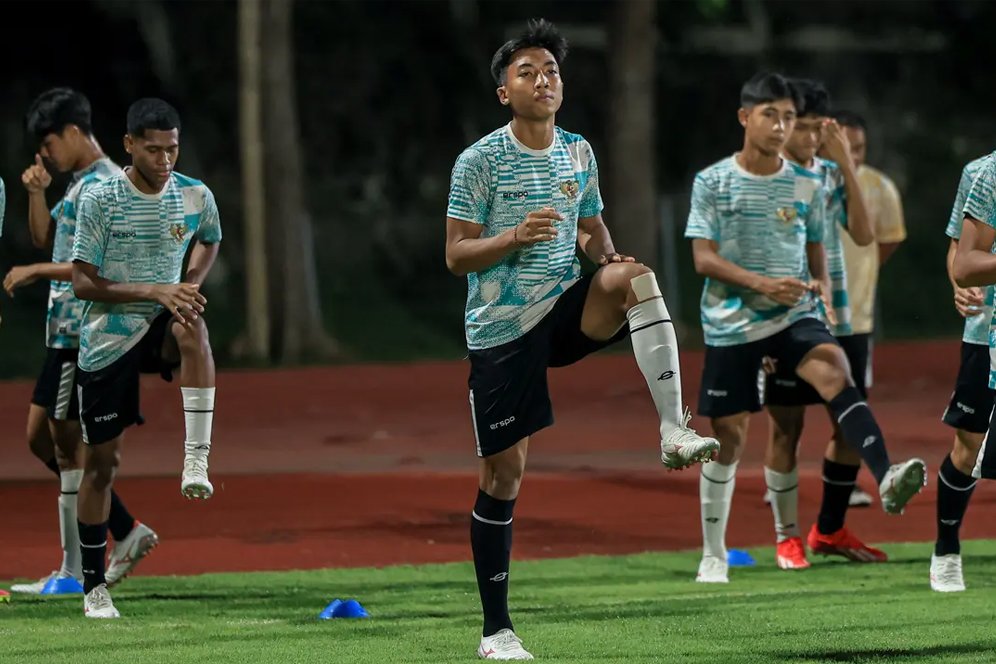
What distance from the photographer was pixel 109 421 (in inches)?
320

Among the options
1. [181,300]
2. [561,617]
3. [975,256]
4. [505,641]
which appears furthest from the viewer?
[561,617]

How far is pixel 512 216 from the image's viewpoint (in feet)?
22.3

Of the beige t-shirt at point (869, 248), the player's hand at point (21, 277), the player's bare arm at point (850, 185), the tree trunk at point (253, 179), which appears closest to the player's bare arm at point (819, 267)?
the player's bare arm at point (850, 185)

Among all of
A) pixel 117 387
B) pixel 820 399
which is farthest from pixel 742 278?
pixel 117 387

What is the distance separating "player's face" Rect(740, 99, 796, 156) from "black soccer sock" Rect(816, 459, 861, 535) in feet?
6.47

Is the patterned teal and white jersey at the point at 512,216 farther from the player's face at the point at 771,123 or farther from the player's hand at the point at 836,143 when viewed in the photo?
the player's hand at the point at 836,143

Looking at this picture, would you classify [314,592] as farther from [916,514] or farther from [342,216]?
[342,216]

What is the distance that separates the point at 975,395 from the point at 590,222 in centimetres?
212

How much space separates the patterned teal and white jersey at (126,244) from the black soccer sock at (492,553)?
2.05 metres

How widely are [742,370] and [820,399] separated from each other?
728mm

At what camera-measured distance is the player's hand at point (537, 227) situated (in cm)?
634

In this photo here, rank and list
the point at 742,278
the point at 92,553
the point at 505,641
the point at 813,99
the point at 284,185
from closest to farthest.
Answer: the point at 505,641 < the point at 92,553 < the point at 742,278 < the point at 813,99 < the point at 284,185

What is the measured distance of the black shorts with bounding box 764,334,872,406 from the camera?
956cm

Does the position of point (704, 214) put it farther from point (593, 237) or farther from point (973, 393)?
point (593, 237)
